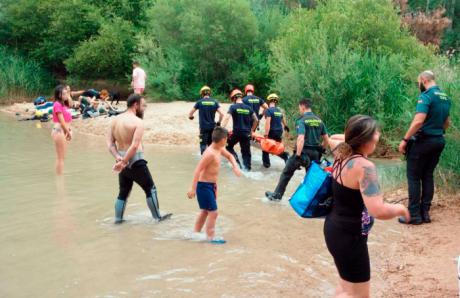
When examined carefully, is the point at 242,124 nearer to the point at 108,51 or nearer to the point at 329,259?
the point at 329,259

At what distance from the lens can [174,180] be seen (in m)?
10.7

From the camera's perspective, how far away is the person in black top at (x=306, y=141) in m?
8.67

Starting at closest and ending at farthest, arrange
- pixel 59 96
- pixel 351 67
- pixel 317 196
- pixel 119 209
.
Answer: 1. pixel 317 196
2. pixel 119 209
3. pixel 59 96
4. pixel 351 67

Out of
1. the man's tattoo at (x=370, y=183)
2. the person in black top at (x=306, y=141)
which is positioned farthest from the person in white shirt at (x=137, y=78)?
the man's tattoo at (x=370, y=183)

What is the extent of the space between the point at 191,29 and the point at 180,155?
10.0 meters

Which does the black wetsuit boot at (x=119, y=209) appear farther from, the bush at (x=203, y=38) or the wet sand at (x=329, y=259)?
the bush at (x=203, y=38)

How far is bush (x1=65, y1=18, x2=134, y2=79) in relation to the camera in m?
27.0

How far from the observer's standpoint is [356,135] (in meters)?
3.73

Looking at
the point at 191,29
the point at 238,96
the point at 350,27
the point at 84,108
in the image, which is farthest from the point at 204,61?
the point at 238,96

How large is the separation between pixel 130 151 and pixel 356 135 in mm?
4092

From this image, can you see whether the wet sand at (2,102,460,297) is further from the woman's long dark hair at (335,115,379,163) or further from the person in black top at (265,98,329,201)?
the woman's long dark hair at (335,115,379,163)

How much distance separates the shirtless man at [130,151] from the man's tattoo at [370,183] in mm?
4161

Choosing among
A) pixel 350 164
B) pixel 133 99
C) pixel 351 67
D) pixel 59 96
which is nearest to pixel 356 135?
pixel 350 164

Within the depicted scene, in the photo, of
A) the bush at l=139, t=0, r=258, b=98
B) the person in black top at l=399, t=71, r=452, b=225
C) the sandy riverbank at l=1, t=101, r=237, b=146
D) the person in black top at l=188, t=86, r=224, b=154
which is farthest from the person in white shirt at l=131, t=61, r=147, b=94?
the person in black top at l=399, t=71, r=452, b=225
